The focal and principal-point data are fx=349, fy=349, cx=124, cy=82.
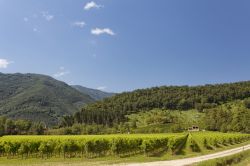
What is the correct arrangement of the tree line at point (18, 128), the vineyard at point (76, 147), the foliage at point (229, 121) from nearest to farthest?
the vineyard at point (76, 147), the tree line at point (18, 128), the foliage at point (229, 121)

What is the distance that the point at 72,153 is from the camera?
253 ft

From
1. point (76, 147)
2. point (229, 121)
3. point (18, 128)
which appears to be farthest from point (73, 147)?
point (229, 121)

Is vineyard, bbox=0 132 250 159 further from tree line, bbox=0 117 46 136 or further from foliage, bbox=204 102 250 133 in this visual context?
foliage, bbox=204 102 250 133

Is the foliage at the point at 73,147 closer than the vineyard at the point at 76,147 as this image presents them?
Yes

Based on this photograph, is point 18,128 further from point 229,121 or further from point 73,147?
point 229,121

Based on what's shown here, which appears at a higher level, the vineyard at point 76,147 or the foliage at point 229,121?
the foliage at point 229,121

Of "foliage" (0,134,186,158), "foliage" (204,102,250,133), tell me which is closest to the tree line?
"foliage" (0,134,186,158)

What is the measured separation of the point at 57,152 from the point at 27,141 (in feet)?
23.0

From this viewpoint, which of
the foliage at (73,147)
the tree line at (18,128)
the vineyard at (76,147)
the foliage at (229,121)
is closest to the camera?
the foliage at (73,147)

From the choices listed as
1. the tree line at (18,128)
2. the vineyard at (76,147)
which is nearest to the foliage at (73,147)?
the vineyard at (76,147)

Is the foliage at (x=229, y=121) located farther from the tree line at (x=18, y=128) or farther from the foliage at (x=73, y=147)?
the foliage at (x=73, y=147)

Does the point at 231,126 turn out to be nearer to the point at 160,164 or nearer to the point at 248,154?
the point at 248,154

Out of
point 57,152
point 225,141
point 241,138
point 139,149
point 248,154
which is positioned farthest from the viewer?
point 241,138

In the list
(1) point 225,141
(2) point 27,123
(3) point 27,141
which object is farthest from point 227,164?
(2) point 27,123
